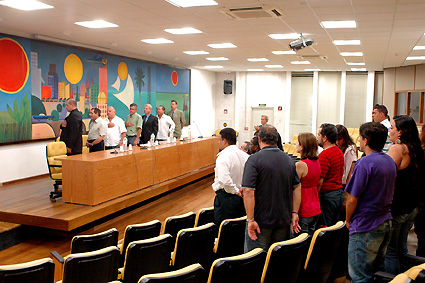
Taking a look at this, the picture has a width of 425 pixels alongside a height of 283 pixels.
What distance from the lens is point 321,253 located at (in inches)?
124

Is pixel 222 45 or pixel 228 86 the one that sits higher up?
pixel 222 45

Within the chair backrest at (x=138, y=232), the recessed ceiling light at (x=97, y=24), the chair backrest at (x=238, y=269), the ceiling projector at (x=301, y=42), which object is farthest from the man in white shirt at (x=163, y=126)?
the chair backrest at (x=238, y=269)

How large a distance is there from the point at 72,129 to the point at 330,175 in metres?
4.70

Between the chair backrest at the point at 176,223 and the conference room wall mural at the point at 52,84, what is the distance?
5669mm

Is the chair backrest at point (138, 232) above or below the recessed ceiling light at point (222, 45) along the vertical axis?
below

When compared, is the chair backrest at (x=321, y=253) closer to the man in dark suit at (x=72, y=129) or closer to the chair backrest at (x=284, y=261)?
the chair backrest at (x=284, y=261)

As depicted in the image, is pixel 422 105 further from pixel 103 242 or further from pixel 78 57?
pixel 103 242

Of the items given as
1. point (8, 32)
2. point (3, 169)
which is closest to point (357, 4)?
point (8, 32)

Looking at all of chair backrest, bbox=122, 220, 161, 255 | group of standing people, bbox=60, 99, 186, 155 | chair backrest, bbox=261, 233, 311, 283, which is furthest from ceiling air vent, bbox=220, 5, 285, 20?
chair backrest, bbox=261, 233, 311, 283

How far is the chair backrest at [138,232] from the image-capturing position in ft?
12.4

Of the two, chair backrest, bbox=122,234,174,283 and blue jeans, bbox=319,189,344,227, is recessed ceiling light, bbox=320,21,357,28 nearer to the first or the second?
blue jeans, bbox=319,189,344,227

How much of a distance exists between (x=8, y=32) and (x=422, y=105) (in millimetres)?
13616

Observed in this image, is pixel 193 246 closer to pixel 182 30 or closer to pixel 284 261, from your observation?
pixel 284 261

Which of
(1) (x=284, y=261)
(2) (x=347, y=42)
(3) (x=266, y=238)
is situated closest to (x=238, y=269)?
(1) (x=284, y=261)
